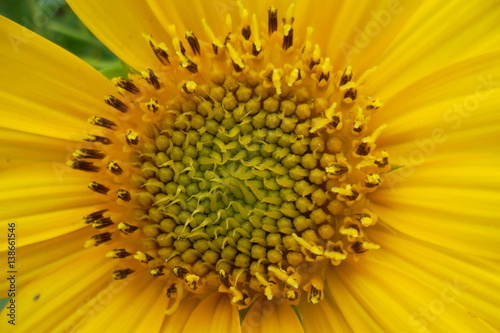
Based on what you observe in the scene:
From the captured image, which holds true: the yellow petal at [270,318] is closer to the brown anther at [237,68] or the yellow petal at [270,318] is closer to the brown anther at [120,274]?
the brown anther at [120,274]

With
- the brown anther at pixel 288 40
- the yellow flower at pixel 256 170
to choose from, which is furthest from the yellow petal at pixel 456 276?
the brown anther at pixel 288 40

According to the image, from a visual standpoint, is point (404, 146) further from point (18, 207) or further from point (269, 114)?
point (18, 207)

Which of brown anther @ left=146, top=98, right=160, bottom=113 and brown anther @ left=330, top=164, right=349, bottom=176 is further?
brown anther @ left=146, top=98, right=160, bottom=113

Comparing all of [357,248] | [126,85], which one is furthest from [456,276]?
[126,85]

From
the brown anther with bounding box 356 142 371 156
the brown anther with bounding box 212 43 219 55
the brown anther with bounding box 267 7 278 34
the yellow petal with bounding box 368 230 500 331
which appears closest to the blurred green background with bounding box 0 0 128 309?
the brown anther with bounding box 212 43 219 55

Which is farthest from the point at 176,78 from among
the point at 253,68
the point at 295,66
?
the point at 295,66

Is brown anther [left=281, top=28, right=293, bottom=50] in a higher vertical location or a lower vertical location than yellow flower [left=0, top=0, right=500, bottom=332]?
higher

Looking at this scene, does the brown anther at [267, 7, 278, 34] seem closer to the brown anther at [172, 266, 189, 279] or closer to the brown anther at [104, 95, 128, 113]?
the brown anther at [104, 95, 128, 113]
